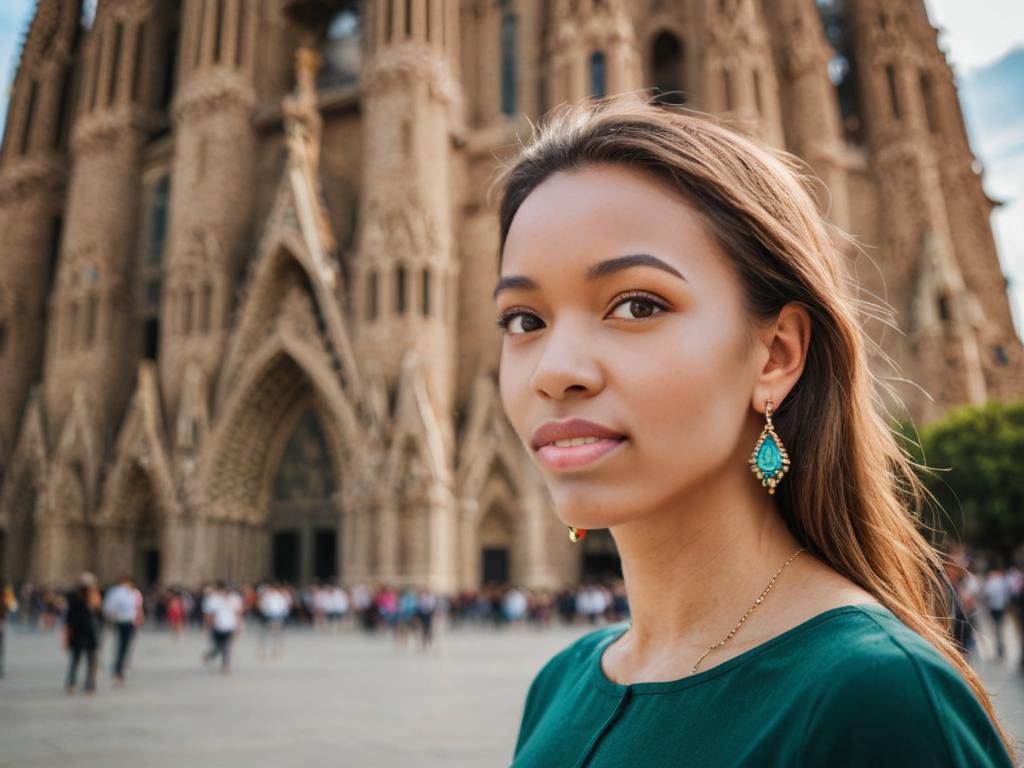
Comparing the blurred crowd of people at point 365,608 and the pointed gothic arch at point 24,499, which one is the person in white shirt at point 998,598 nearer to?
the blurred crowd of people at point 365,608

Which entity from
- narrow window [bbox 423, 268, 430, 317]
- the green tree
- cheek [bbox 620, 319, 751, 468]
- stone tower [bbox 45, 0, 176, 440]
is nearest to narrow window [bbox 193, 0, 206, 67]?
stone tower [bbox 45, 0, 176, 440]

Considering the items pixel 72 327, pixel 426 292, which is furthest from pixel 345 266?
pixel 72 327

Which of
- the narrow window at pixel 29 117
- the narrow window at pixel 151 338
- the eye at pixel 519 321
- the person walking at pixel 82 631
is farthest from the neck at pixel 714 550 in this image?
the narrow window at pixel 29 117

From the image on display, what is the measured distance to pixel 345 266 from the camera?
84.5ft

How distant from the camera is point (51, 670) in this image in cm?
1221

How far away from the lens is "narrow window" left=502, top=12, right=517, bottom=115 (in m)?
28.0

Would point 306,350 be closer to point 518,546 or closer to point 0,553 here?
point 518,546

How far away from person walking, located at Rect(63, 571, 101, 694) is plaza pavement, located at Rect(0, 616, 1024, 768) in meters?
0.27

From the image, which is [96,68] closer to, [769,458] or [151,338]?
[151,338]

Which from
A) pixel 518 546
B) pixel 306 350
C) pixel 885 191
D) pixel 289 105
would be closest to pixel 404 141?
pixel 289 105

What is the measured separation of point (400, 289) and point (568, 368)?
22875mm

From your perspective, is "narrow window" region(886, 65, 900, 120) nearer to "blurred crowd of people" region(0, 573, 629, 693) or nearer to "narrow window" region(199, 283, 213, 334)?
"blurred crowd of people" region(0, 573, 629, 693)

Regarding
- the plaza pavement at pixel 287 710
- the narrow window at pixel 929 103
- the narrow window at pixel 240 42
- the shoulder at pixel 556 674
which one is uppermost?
the narrow window at pixel 240 42

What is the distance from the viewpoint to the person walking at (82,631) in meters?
9.59
